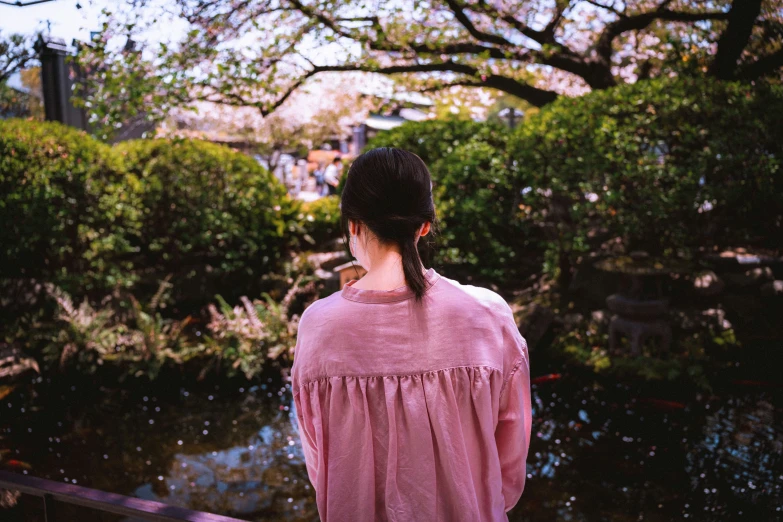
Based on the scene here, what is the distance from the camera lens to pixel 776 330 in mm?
5906

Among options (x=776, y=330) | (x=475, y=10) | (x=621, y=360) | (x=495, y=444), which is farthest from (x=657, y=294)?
(x=495, y=444)

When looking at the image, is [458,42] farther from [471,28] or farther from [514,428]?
[514,428]

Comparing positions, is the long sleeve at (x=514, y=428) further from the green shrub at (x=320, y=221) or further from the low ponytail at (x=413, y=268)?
the green shrub at (x=320, y=221)

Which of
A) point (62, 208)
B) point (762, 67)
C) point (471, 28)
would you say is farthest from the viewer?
point (471, 28)

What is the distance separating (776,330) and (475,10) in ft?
15.5

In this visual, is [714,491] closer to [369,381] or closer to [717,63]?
[369,381]

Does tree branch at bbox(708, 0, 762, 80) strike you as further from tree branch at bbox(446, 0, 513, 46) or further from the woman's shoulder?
the woman's shoulder

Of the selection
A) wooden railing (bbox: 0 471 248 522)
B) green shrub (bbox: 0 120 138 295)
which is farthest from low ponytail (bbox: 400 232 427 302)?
green shrub (bbox: 0 120 138 295)

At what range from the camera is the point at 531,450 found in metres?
4.50

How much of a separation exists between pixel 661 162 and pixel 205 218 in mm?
5371

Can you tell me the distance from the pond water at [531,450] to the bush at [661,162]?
1.71 metres

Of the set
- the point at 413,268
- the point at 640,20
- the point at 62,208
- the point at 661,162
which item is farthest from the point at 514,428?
the point at 640,20

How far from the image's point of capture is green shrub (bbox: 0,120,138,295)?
21.1 feet

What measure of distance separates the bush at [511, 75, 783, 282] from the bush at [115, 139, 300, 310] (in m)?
3.55
